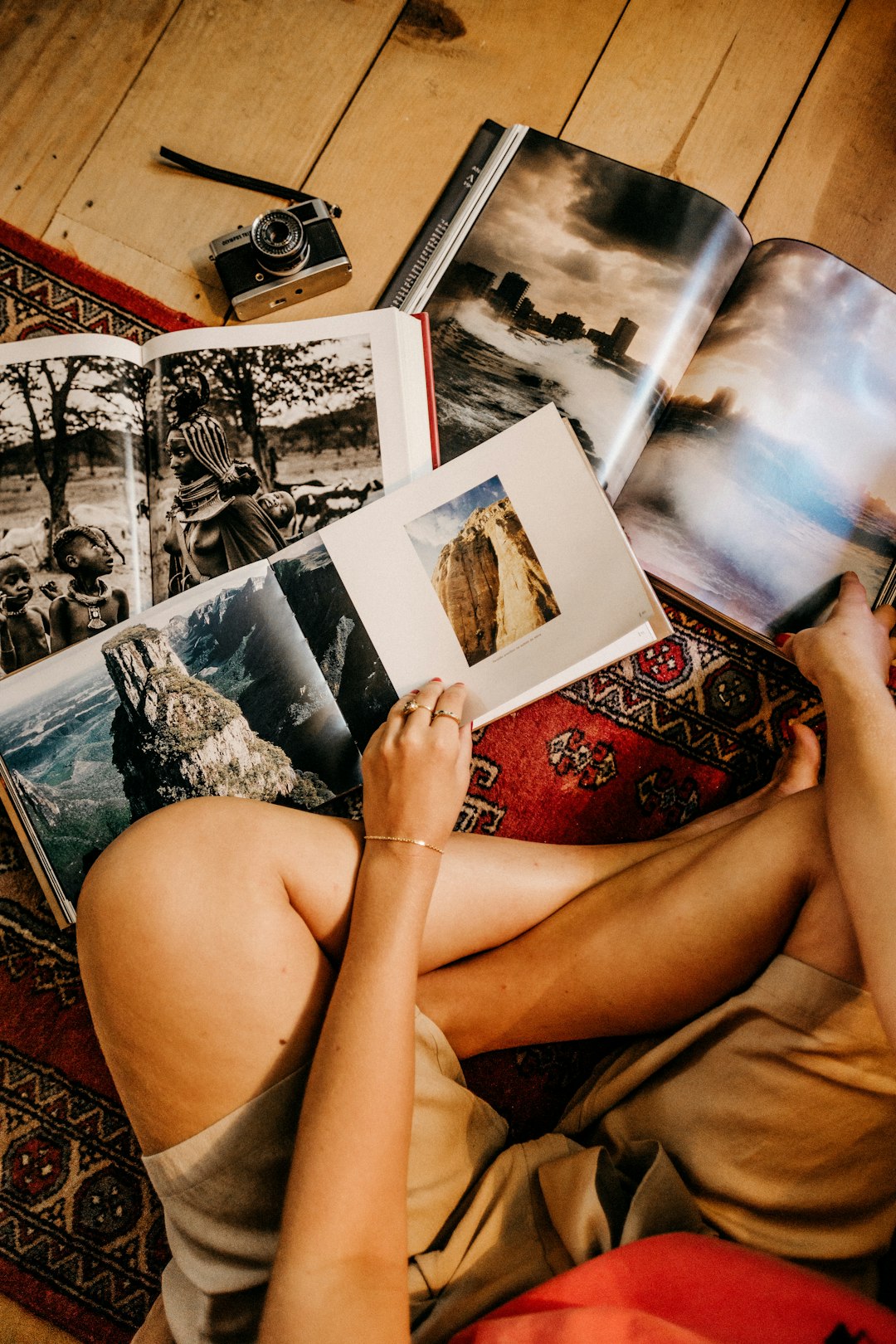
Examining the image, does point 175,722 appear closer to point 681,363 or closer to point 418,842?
point 418,842

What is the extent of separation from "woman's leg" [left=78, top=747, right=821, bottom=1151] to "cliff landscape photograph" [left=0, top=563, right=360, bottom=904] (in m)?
0.13

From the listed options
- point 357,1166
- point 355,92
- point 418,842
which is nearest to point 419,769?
point 418,842

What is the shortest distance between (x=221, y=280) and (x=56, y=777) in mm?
527

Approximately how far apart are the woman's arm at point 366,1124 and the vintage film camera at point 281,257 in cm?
54

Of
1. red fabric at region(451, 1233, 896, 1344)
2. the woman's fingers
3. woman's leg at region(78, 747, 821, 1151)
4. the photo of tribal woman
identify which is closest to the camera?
red fabric at region(451, 1233, 896, 1344)

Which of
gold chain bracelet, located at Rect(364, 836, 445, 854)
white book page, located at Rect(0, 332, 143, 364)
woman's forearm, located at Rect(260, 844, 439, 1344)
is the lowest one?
woman's forearm, located at Rect(260, 844, 439, 1344)

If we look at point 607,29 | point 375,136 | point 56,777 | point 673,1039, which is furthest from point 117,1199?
point 607,29

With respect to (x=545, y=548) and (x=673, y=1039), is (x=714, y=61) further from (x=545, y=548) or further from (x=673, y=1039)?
(x=673, y=1039)

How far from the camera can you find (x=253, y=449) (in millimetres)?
823

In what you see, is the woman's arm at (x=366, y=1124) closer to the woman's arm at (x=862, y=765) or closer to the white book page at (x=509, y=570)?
the white book page at (x=509, y=570)

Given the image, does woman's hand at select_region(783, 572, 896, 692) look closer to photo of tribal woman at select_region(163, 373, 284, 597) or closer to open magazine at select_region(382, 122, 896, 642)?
open magazine at select_region(382, 122, 896, 642)

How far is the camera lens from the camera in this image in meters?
0.82

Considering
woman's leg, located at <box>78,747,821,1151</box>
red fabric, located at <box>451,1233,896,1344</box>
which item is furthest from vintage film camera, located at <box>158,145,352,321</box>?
red fabric, located at <box>451,1233,896,1344</box>

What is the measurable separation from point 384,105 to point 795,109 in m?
0.44
